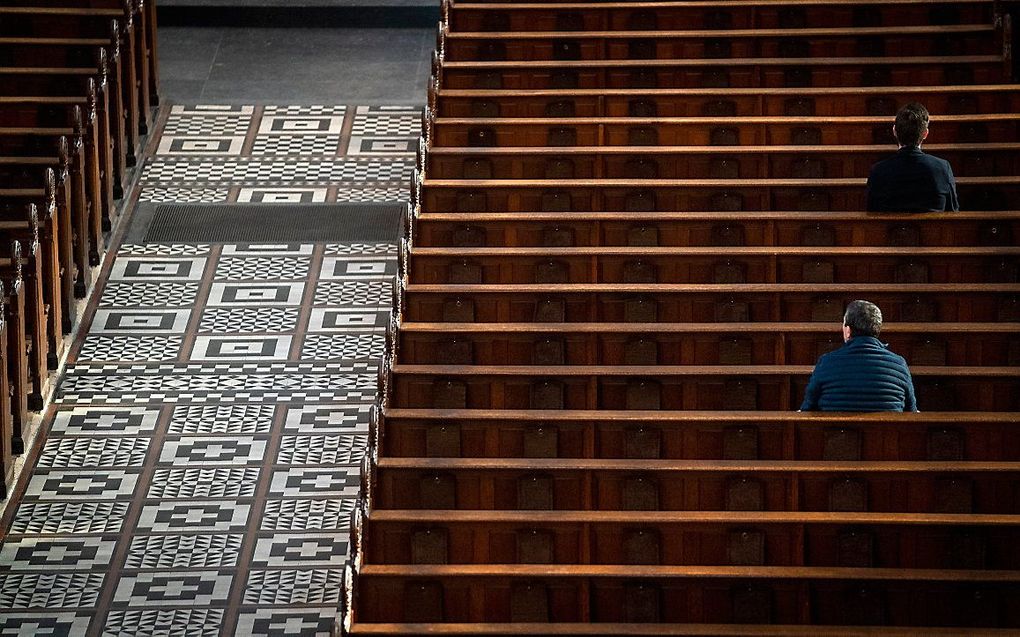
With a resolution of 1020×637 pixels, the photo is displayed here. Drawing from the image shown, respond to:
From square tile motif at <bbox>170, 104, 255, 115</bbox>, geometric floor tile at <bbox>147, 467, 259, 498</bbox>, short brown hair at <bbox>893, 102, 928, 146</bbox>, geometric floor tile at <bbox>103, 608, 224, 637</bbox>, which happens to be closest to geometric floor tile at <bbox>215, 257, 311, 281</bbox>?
geometric floor tile at <bbox>147, 467, 259, 498</bbox>

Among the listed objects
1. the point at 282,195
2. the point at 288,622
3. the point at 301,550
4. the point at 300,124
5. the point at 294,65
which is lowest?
the point at 288,622

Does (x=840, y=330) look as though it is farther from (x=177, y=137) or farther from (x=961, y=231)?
(x=177, y=137)

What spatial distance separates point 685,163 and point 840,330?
1.23 meters

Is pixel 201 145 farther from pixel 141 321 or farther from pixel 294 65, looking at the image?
pixel 141 321

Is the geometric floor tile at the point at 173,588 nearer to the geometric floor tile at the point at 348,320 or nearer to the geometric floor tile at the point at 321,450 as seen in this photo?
the geometric floor tile at the point at 321,450

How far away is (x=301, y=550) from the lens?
5.43 metres

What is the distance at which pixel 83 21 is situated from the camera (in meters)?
7.97

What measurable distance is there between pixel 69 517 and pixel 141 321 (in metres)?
1.32

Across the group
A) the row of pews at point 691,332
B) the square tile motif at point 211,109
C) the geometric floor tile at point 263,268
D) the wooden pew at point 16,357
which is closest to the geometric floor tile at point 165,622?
the row of pews at point 691,332

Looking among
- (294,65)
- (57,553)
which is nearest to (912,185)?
(57,553)

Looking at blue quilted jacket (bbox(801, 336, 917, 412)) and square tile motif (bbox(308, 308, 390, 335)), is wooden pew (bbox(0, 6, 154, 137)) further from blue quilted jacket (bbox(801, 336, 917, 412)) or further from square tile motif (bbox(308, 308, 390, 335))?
blue quilted jacket (bbox(801, 336, 917, 412))

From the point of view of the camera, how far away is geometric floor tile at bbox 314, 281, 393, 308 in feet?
22.6

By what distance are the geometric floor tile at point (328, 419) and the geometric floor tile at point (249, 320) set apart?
1.99 feet

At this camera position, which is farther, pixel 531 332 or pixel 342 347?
pixel 342 347
